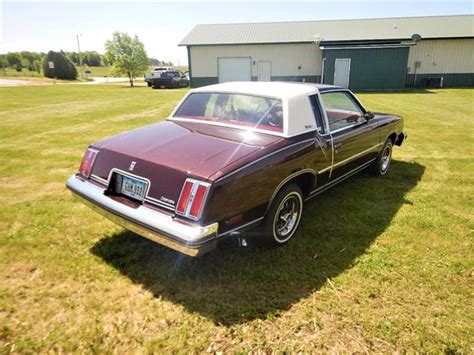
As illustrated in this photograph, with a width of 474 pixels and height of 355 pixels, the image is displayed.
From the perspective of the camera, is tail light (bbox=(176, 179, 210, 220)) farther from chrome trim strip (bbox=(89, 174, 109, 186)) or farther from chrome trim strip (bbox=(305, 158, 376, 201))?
chrome trim strip (bbox=(305, 158, 376, 201))

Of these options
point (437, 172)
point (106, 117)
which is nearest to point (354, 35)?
point (106, 117)

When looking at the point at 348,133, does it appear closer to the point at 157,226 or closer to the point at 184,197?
the point at 184,197

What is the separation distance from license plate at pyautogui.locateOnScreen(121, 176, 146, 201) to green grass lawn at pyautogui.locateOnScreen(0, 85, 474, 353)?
28.5 inches

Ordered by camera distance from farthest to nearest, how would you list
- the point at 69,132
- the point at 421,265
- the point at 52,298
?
the point at 69,132 < the point at 421,265 < the point at 52,298

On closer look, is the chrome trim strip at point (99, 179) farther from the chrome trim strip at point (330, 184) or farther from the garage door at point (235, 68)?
the garage door at point (235, 68)

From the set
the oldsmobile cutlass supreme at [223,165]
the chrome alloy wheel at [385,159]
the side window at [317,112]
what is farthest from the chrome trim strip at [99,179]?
the chrome alloy wheel at [385,159]

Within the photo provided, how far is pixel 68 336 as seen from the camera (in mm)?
2332

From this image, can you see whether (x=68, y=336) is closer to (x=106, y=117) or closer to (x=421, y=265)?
(x=421, y=265)

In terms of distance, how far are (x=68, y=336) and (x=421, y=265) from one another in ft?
10.4

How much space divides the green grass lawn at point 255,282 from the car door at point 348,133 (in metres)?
0.58

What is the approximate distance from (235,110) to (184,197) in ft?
4.95

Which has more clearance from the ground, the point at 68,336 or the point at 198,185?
the point at 198,185

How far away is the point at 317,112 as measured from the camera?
3.79 m

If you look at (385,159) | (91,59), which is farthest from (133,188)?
(91,59)
